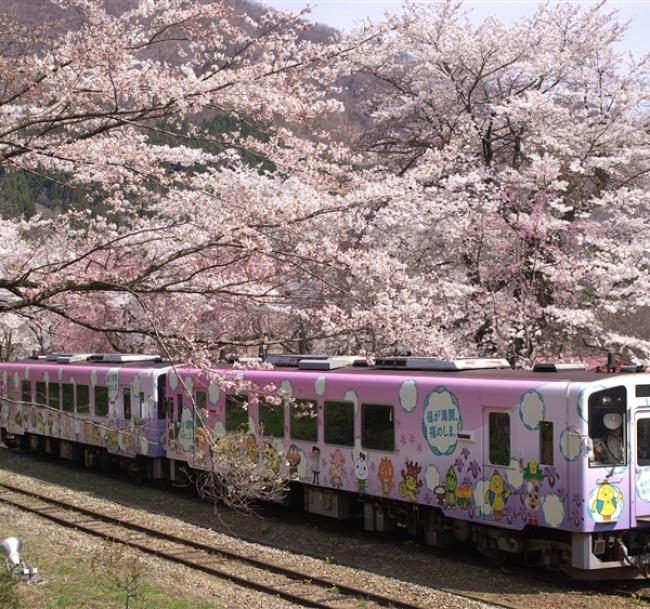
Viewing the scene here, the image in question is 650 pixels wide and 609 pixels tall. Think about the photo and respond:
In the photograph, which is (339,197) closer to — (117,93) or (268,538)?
(117,93)

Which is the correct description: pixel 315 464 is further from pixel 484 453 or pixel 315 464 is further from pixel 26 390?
pixel 26 390

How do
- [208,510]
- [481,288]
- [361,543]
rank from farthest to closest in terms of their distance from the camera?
[481,288]
[208,510]
[361,543]

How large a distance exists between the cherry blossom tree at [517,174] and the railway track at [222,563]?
628 cm

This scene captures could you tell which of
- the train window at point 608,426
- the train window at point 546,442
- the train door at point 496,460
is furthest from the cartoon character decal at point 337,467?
the train window at point 608,426

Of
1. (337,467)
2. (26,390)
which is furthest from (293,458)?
(26,390)

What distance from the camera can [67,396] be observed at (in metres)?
21.7

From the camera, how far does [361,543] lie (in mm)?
13727

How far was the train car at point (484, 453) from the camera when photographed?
34.2ft

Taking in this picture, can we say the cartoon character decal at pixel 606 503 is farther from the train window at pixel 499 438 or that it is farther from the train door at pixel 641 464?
the train window at pixel 499 438

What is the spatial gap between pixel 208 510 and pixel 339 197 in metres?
9.05

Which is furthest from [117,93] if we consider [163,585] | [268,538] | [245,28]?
[268,538]

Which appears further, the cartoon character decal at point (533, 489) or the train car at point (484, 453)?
the cartoon character decal at point (533, 489)

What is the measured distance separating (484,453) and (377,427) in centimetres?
205

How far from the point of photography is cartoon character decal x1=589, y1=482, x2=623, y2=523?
33.8 ft
